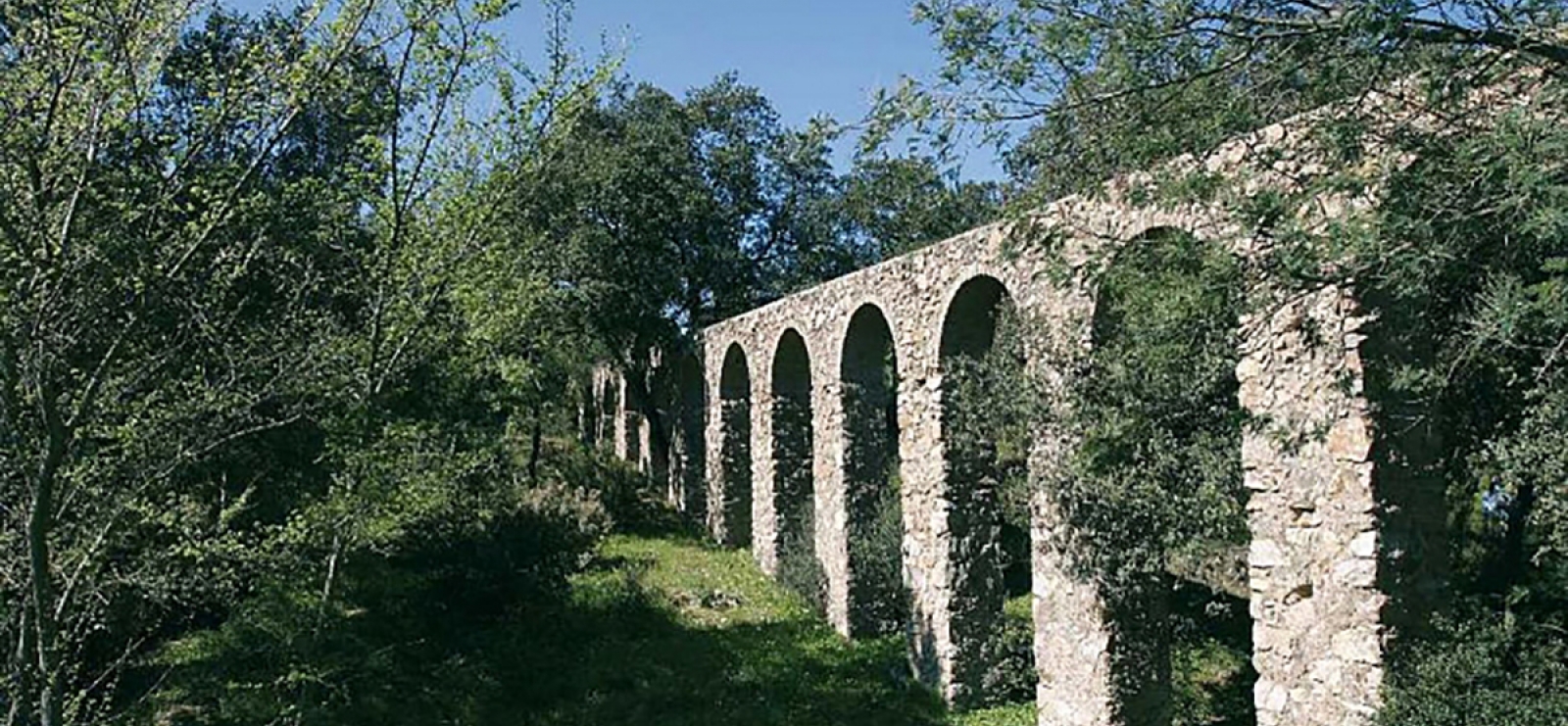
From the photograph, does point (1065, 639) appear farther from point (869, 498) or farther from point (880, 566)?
point (869, 498)

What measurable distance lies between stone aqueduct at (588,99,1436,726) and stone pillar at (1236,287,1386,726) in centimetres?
1

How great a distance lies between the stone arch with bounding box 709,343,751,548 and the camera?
747 inches

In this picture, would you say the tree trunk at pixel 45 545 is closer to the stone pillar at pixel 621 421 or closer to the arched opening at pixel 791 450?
the arched opening at pixel 791 450

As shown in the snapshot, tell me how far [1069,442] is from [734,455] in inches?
450

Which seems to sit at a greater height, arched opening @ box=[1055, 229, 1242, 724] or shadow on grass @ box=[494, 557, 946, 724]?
arched opening @ box=[1055, 229, 1242, 724]

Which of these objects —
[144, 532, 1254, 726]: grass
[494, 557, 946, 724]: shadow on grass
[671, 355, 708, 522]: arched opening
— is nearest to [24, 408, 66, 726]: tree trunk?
[144, 532, 1254, 726]: grass

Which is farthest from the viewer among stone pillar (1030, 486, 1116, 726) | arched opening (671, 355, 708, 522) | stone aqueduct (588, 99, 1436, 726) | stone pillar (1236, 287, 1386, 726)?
arched opening (671, 355, 708, 522)

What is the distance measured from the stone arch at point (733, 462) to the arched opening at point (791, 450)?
2403mm

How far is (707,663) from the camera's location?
498 inches

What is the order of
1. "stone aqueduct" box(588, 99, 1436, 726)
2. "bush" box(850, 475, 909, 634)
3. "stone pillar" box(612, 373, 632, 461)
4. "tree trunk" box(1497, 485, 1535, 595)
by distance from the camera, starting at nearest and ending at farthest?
"stone aqueduct" box(588, 99, 1436, 726), "tree trunk" box(1497, 485, 1535, 595), "bush" box(850, 475, 909, 634), "stone pillar" box(612, 373, 632, 461)

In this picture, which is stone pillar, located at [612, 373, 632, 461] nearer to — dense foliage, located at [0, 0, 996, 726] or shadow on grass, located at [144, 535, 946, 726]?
shadow on grass, located at [144, 535, 946, 726]

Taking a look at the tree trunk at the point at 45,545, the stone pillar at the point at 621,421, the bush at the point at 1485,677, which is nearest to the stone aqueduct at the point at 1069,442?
the bush at the point at 1485,677

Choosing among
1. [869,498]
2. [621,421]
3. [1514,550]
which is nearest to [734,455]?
[869,498]

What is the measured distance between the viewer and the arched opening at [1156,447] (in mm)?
4844
